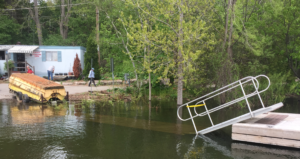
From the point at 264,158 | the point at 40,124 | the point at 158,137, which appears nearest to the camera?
the point at 264,158

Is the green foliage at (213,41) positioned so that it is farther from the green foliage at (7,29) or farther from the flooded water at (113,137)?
the green foliage at (7,29)

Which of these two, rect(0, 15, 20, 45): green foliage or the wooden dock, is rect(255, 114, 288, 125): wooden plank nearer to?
the wooden dock

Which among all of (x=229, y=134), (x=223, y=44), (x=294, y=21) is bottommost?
(x=229, y=134)

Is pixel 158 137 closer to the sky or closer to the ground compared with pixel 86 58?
closer to the ground

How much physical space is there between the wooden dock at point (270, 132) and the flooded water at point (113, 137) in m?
0.21

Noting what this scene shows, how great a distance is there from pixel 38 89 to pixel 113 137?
7.92 meters

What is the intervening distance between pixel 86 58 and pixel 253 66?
17660 mm

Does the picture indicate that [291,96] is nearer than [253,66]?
No

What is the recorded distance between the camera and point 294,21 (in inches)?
582

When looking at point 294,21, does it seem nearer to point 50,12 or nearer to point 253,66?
point 253,66

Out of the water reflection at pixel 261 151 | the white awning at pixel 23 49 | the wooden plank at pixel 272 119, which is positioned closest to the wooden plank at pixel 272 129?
the wooden plank at pixel 272 119

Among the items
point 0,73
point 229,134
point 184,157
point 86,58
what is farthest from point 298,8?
point 0,73

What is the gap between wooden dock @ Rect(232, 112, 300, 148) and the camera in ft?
22.4

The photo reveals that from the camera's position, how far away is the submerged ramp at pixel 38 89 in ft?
46.5
